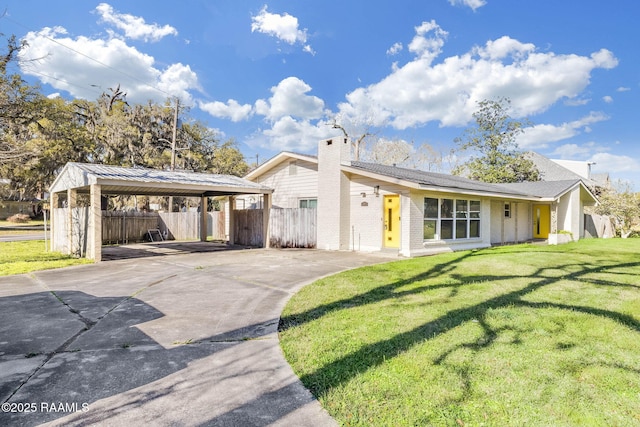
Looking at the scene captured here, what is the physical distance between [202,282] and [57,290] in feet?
9.34

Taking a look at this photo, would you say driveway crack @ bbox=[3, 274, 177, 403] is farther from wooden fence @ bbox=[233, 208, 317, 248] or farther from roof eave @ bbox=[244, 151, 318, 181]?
roof eave @ bbox=[244, 151, 318, 181]

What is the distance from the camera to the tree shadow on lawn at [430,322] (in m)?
3.34

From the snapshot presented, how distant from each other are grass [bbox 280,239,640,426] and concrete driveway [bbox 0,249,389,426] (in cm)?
40

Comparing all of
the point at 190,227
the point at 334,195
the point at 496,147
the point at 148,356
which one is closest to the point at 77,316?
the point at 148,356

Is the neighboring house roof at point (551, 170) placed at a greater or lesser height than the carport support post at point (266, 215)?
greater

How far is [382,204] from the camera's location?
527 inches

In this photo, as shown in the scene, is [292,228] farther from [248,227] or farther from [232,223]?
[232,223]

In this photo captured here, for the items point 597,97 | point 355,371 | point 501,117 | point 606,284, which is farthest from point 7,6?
point 597,97

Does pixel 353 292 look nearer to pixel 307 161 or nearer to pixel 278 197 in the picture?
pixel 307 161

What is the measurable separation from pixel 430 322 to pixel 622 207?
25.4m

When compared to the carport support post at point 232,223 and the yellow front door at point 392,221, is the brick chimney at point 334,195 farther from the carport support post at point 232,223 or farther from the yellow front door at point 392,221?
the carport support post at point 232,223

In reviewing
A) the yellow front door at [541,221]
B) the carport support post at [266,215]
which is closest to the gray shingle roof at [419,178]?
the yellow front door at [541,221]

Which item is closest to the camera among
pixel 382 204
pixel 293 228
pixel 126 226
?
pixel 382 204

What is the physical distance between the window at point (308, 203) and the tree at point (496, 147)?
73.5 feet
